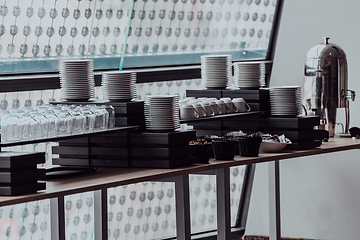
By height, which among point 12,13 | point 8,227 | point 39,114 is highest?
point 12,13

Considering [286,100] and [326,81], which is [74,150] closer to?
[286,100]

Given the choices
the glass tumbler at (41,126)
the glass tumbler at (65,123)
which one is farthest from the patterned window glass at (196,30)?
the glass tumbler at (41,126)

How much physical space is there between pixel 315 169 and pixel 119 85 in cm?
236

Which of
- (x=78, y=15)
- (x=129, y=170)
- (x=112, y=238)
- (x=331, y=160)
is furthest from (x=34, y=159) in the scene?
(x=331, y=160)

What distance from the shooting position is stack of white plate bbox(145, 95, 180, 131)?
317 centimetres

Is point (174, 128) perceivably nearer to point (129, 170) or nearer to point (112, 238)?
point (129, 170)

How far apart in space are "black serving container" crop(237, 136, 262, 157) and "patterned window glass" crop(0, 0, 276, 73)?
3.97 ft

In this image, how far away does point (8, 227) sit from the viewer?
386 centimetres

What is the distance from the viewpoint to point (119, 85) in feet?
10.7

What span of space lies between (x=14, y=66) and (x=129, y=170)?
1087mm

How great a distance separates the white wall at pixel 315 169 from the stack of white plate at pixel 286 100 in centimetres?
119

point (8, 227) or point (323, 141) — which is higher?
point (323, 141)

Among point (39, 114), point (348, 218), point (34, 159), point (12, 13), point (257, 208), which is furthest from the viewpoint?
point (257, 208)

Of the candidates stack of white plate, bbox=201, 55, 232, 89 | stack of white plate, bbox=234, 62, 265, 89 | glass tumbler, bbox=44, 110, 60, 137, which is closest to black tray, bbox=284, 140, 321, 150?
stack of white plate, bbox=234, 62, 265, 89
